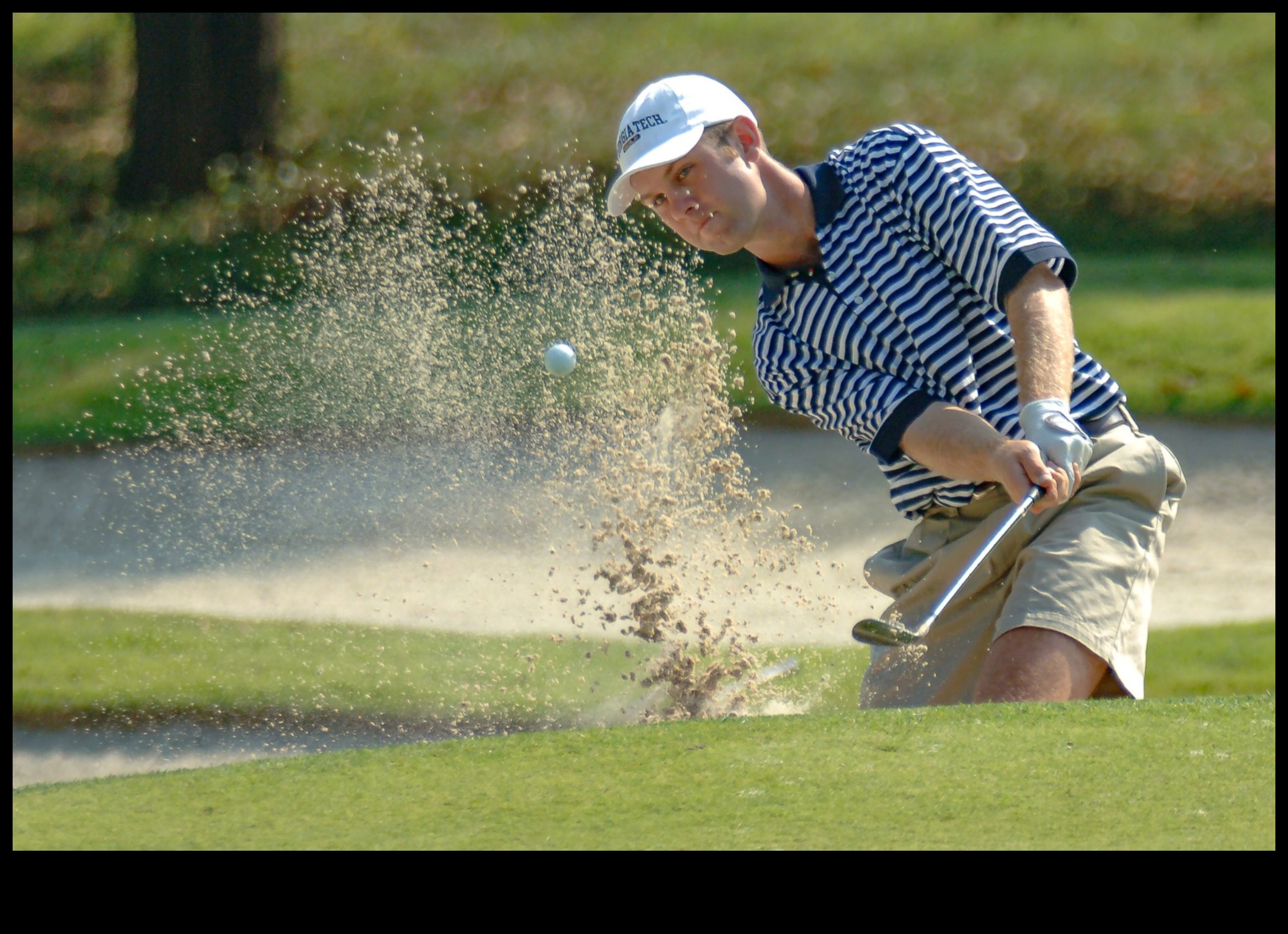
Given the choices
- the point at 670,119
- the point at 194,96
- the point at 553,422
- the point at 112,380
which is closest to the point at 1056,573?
the point at 670,119

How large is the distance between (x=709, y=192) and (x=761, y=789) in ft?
3.49

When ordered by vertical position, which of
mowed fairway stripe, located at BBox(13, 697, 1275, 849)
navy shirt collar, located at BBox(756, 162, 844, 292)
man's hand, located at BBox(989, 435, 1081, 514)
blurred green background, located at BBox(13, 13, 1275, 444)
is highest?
blurred green background, located at BBox(13, 13, 1275, 444)

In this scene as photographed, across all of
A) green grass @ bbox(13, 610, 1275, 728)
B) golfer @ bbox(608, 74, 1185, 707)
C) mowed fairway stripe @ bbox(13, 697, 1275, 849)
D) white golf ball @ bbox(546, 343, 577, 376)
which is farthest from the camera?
white golf ball @ bbox(546, 343, 577, 376)

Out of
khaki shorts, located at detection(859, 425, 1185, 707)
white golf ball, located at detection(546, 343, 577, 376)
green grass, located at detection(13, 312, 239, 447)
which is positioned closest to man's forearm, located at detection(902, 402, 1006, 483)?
khaki shorts, located at detection(859, 425, 1185, 707)

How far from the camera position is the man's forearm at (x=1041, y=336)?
7.68 feet

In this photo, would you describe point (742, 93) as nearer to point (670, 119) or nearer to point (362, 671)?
point (362, 671)

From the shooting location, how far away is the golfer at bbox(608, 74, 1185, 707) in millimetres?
2461

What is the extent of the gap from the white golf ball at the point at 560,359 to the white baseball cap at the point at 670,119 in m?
1.54

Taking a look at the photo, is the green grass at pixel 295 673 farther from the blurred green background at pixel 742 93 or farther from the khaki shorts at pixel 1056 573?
→ the blurred green background at pixel 742 93

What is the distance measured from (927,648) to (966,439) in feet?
1.88

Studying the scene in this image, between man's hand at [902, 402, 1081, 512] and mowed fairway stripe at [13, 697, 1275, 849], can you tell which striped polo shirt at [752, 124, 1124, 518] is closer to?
man's hand at [902, 402, 1081, 512]

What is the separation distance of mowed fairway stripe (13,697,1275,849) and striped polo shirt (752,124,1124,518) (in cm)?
52

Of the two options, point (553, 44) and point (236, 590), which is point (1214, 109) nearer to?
point (553, 44)

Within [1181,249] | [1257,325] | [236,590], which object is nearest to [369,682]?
[236,590]
